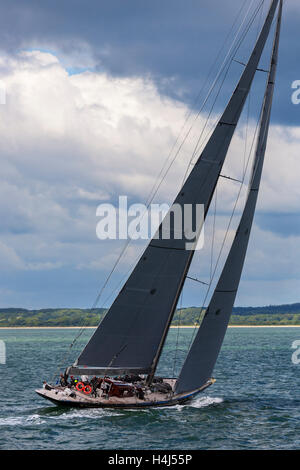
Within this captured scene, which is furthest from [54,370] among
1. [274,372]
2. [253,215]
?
[253,215]

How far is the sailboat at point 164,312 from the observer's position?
30359mm

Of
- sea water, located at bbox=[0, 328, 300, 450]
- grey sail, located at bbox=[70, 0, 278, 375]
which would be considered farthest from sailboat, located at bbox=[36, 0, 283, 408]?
sea water, located at bbox=[0, 328, 300, 450]

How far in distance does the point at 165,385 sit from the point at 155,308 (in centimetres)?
402

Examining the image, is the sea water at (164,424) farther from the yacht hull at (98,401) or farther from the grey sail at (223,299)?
the grey sail at (223,299)

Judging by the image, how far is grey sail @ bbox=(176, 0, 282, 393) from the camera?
31.0 m

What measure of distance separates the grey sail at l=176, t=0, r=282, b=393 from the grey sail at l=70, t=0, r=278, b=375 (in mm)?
1799

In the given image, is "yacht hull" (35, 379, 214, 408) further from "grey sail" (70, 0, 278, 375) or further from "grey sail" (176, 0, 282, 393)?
"grey sail" (176, 0, 282, 393)

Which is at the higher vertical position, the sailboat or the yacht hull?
the sailboat

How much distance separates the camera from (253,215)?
32.6 m

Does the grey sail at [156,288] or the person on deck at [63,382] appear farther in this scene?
the person on deck at [63,382]

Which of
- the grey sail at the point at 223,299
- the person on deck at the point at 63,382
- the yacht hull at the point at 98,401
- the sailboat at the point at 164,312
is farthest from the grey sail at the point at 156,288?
the grey sail at the point at 223,299

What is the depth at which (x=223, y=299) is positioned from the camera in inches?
1252

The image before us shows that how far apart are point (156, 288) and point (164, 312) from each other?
55.8 inches

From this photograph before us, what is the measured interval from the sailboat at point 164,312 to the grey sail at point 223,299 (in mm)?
50
